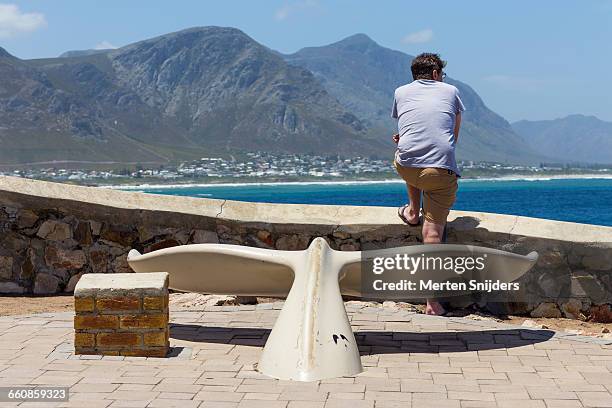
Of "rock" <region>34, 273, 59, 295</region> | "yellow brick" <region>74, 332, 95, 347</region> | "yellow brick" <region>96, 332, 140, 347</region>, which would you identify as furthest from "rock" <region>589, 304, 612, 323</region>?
"rock" <region>34, 273, 59, 295</region>

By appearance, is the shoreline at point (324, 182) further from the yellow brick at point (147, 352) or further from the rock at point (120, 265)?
the yellow brick at point (147, 352)

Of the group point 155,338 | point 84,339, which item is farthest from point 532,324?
point 84,339

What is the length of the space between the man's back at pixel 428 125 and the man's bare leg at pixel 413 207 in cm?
47

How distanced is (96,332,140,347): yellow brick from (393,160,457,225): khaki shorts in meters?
2.38

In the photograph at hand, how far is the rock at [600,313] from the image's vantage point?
295 inches

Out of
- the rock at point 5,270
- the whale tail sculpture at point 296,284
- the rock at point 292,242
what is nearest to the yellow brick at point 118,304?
the whale tail sculpture at point 296,284

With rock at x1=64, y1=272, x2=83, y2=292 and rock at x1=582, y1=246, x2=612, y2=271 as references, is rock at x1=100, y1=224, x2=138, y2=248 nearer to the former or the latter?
rock at x1=64, y1=272, x2=83, y2=292

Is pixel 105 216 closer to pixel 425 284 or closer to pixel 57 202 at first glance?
Answer: pixel 57 202

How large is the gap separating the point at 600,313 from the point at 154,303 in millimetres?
3893

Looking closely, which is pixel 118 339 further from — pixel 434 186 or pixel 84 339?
pixel 434 186

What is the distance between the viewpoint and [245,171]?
167500mm

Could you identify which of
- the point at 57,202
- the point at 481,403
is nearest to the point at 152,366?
the point at 481,403

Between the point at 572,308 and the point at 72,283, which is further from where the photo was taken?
the point at 72,283

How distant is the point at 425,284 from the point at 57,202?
360cm
